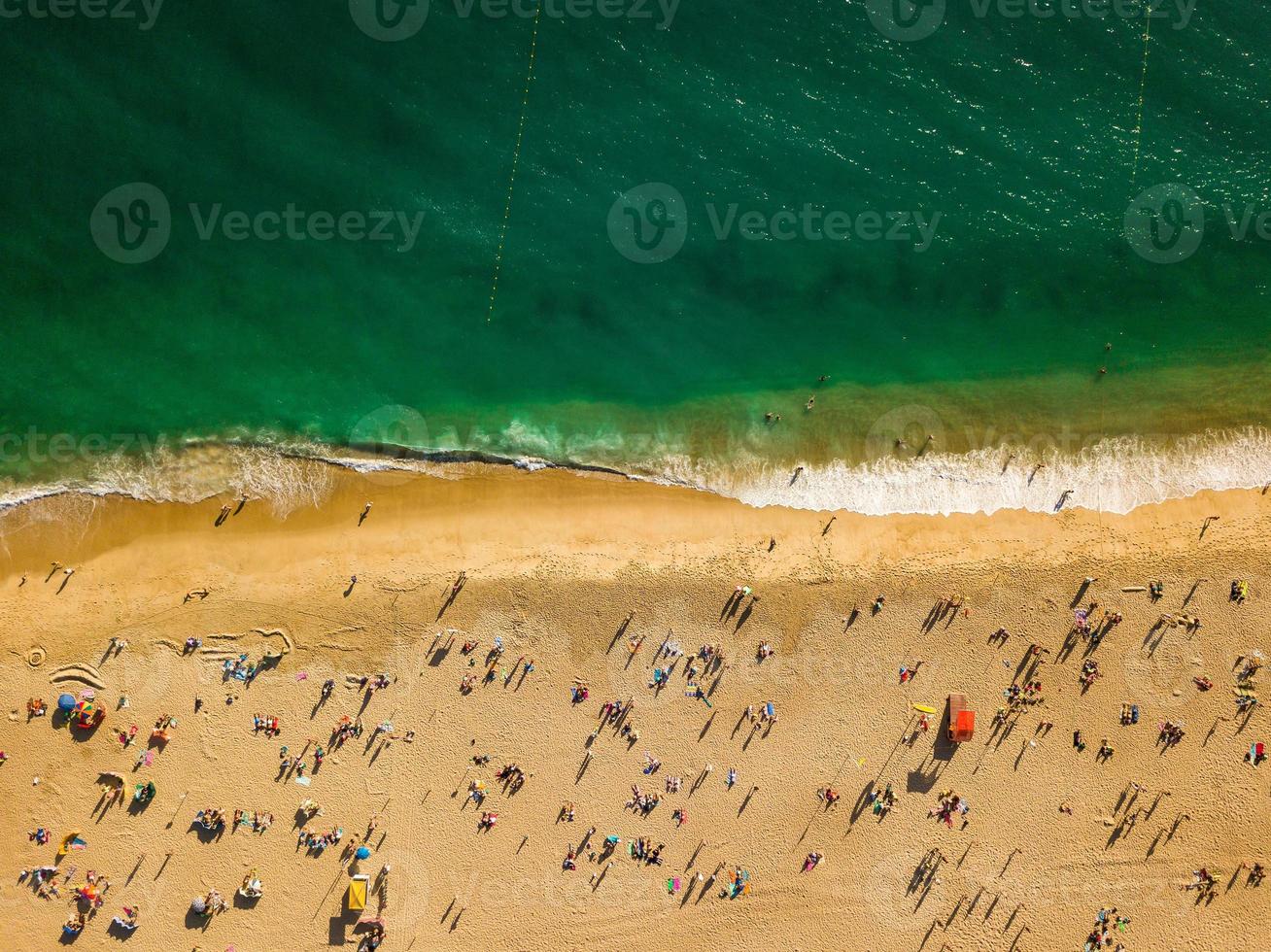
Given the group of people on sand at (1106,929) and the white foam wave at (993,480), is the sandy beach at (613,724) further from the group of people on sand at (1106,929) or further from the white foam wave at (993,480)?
the white foam wave at (993,480)

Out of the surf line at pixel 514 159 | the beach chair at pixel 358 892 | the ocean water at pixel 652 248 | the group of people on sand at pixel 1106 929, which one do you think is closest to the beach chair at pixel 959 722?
the ocean water at pixel 652 248

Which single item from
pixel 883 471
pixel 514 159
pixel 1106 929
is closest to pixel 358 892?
pixel 883 471

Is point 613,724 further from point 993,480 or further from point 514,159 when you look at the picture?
point 514,159

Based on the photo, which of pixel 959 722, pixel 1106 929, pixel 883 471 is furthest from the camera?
pixel 883 471

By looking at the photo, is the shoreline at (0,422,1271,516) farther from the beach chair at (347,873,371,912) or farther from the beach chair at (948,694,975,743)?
the beach chair at (347,873,371,912)

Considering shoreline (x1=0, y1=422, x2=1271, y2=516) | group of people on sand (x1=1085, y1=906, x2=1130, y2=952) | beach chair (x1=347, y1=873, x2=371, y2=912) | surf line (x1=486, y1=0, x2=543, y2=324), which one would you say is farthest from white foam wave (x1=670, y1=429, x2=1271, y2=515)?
beach chair (x1=347, y1=873, x2=371, y2=912)
